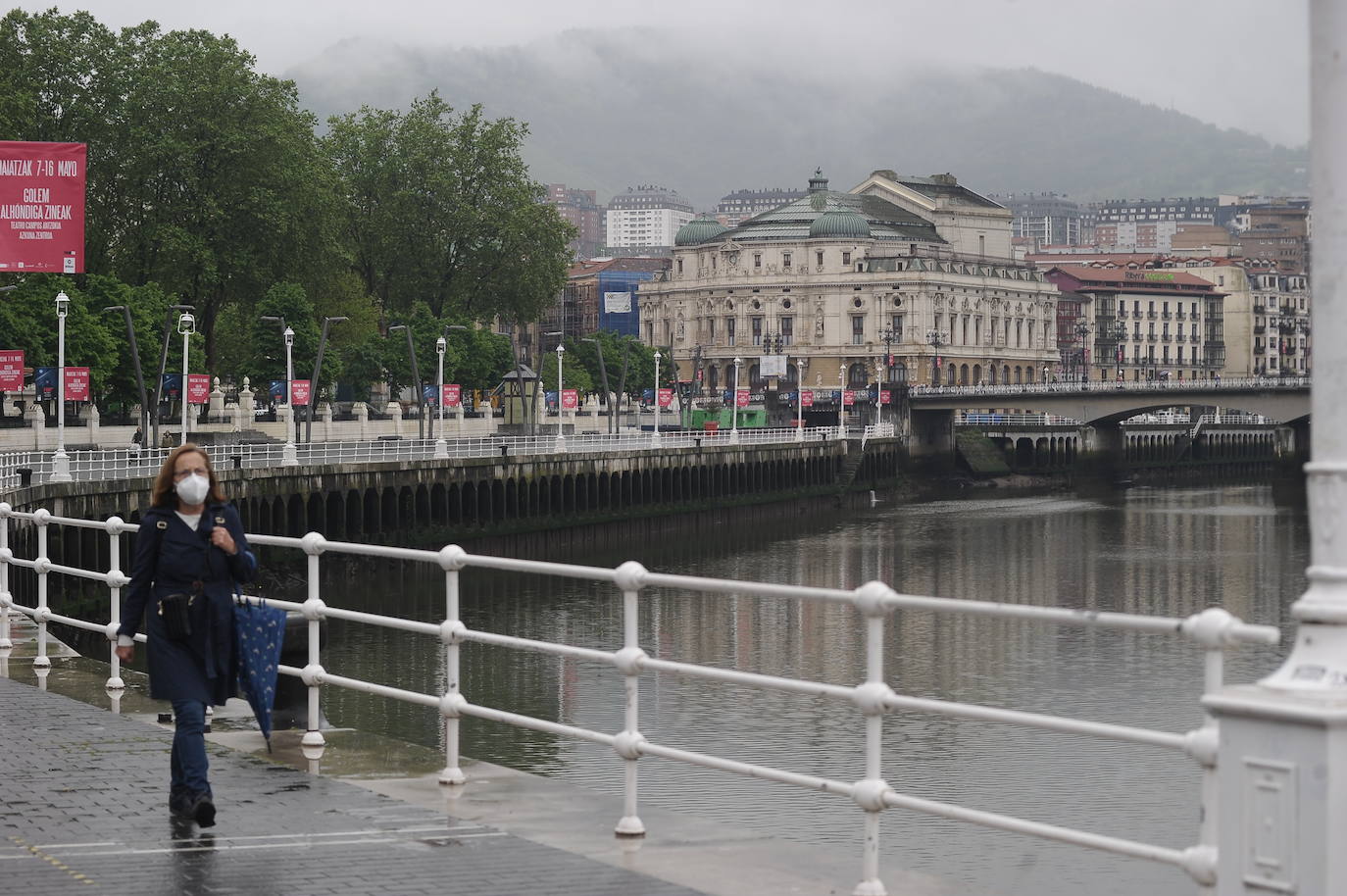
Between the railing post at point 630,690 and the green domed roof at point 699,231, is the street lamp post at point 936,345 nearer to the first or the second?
the green domed roof at point 699,231

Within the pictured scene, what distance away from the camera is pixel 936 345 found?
174m

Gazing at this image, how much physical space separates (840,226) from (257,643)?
6918 inches

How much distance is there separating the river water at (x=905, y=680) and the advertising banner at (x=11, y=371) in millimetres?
10621

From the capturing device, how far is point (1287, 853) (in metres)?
6.04

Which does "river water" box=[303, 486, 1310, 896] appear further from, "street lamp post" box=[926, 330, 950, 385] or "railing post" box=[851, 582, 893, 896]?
"street lamp post" box=[926, 330, 950, 385]

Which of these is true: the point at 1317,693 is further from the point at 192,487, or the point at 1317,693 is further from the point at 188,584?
the point at 188,584

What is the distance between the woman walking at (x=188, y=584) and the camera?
9.85m

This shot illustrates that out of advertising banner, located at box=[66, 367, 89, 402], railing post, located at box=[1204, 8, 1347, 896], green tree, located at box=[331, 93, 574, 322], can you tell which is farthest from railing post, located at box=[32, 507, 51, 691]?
green tree, located at box=[331, 93, 574, 322]

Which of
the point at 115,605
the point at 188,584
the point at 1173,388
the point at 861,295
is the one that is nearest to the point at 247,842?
the point at 188,584

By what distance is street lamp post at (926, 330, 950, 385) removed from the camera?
174500mm

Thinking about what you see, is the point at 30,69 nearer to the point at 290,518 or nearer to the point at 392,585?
the point at 290,518

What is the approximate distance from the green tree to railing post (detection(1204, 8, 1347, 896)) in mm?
99781

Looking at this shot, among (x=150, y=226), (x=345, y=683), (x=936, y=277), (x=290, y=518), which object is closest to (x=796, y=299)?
(x=936, y=277)

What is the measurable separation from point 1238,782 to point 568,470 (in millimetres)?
66706
